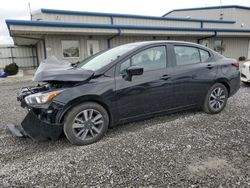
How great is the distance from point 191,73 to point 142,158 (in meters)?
2.09

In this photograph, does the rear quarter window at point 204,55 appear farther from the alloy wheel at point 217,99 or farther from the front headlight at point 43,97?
the front headlight at point 43,97

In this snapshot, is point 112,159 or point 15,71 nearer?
point 112,159

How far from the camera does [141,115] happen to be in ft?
11.8

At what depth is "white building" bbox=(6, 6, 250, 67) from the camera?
1218cm

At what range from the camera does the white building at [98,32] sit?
40.0 ft

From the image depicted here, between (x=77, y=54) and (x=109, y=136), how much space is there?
12.1 meters

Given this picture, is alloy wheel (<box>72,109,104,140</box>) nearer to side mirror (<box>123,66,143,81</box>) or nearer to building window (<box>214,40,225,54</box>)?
side mirror (<box>123,66,143,81</box>)

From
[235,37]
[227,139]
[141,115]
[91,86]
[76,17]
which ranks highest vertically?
[76,17]

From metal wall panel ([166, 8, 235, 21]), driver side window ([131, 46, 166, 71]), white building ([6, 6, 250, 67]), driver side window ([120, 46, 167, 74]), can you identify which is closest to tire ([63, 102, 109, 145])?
driver side window ([120, 46, 167, 74])

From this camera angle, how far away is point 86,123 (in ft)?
10.3

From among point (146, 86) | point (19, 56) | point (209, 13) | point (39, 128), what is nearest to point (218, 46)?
point (209, 13)

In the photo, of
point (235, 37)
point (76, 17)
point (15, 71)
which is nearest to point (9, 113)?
point (15, 71)

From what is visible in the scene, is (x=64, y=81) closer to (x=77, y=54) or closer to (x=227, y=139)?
(x=227, y=139)

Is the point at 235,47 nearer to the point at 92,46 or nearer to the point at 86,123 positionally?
the point at 92,46
